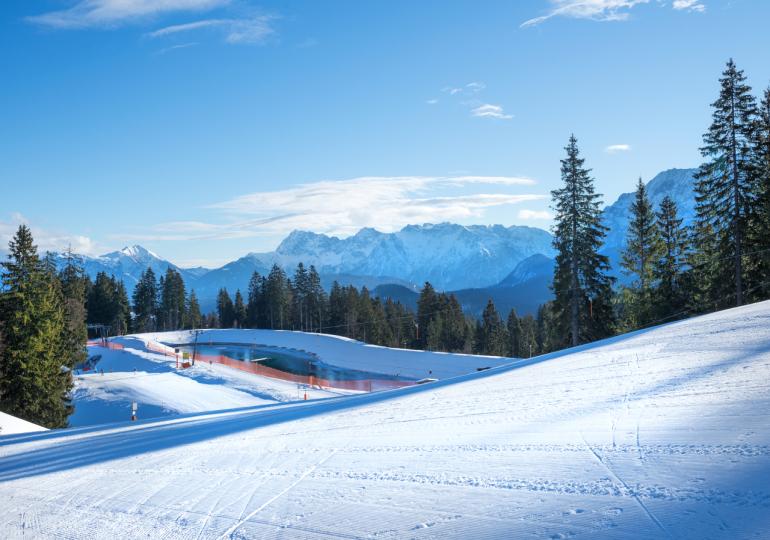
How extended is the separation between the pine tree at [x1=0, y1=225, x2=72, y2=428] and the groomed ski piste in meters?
16.8

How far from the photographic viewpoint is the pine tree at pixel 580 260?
30281mm

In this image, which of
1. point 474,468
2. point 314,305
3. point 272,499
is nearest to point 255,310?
point 314,305

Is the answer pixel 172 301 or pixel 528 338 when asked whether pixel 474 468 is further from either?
pixel 172 301

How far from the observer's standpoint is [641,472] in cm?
539

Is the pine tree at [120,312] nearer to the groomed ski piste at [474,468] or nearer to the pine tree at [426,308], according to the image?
the pine tree at [426,308]

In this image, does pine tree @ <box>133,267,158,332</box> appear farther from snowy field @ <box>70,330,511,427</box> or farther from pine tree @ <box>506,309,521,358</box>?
pine tree @ <box>506,309,521,358</box>

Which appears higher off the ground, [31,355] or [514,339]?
[31,355]

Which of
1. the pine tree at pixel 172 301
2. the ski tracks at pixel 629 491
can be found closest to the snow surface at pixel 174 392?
the ski tracks at pixel 629 491

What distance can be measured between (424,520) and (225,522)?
2.25 m

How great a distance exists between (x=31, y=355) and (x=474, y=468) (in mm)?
28376

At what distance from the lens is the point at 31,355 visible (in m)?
27.3

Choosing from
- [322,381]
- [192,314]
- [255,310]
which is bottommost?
[322,381]

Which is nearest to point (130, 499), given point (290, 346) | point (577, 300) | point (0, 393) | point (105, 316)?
point (0, 393)

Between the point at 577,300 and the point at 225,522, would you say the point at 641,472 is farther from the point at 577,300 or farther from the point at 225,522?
the point at 577,300
